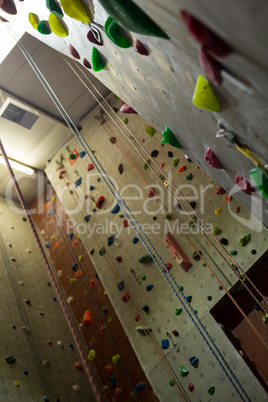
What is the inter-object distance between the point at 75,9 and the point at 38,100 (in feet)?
10.5

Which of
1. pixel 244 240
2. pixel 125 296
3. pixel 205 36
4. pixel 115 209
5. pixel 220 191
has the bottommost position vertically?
pixel 205 36

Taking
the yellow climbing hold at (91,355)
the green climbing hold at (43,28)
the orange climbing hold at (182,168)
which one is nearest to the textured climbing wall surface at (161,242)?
the orange climbing hold at (182,168)

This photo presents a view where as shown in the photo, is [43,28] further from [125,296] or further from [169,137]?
[125,296]

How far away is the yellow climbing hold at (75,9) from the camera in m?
1.44

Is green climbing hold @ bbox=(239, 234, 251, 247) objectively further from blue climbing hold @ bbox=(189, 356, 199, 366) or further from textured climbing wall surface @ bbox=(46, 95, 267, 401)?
blue climbing hold @ bbox=(189, 356, 199, 366)

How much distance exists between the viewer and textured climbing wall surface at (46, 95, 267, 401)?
120 inches

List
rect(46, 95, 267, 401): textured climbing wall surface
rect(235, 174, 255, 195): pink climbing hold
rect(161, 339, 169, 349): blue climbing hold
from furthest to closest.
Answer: rect(161, 339, 169, 349): blue climbing hold, rect(46, 95, 267, 401): textured climbing wall surface, rect(235, 174, 255, 195): pink climbing hold

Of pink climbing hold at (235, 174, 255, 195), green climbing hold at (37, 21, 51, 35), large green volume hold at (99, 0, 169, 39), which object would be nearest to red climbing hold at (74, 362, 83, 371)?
pink climbing hold at (235, 174, 255, 195)

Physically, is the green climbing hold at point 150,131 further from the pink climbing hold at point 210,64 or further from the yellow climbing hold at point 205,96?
the pink climbing hold at point 210,64

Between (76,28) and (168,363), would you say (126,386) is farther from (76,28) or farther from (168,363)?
(76,28)

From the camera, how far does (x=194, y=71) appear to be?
3.47 feet

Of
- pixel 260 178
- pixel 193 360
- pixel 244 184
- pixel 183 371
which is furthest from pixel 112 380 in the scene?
pixel 260 178

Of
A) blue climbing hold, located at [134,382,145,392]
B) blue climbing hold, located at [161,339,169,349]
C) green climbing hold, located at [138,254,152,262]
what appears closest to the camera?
blue climbing hold, located at [161,339,169,349]

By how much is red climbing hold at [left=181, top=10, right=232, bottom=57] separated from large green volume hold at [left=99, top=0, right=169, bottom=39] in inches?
9.9
